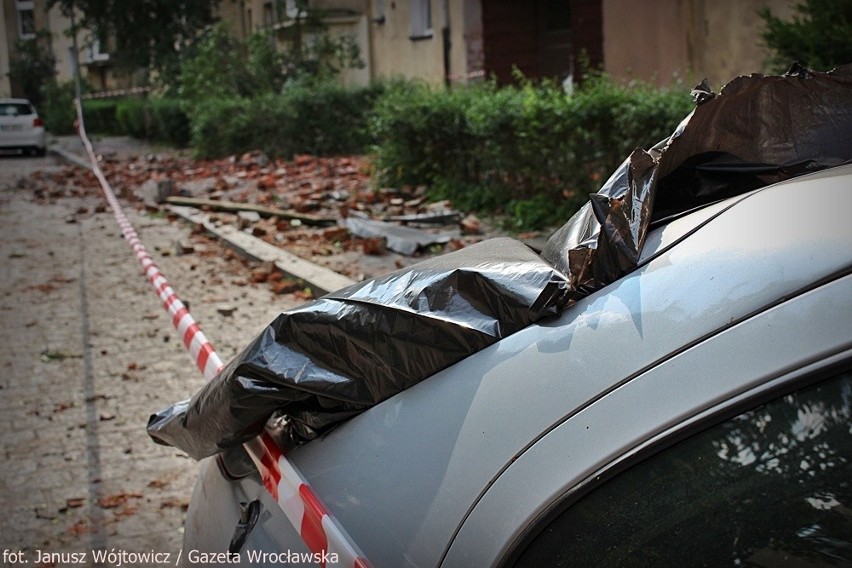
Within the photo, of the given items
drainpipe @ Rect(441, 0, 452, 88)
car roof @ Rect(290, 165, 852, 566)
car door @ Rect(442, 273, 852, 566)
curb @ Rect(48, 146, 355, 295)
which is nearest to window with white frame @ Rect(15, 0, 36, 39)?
drainpipe @ Rect(441, 0, 452, 88)

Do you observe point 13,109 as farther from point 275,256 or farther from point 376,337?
point 376,337

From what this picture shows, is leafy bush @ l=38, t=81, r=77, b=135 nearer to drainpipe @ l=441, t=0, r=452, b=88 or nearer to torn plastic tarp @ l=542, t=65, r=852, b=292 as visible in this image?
drainpipe @ l=441, t=0, r=452, b=88

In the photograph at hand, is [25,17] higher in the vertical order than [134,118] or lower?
higher

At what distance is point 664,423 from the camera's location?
5.08ft

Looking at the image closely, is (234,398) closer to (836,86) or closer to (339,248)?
(836,86)

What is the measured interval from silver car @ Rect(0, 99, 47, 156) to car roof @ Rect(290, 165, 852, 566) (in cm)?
3149

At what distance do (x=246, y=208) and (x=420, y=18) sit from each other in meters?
10.6

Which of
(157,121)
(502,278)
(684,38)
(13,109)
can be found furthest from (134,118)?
(502,278)

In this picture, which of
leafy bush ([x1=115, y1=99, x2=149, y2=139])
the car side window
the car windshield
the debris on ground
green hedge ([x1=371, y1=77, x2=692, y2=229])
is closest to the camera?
the car side window

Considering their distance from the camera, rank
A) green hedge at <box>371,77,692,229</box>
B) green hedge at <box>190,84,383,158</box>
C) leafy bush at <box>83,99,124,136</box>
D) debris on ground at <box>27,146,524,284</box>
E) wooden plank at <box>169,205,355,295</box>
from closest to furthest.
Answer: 1. wooden plank at <box>169,205,355,295</box>
2. green hedge at <box>371,77,692,229</box>
3. debris on ground at <box>27,146,524,284</box>
4. green hedge at <box>190,84,383,158</box>
5. leafy bush at <box>83,99,124,136</box>

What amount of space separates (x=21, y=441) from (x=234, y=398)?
4060 millimetres

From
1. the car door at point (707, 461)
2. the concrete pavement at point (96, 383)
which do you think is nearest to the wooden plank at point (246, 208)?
the concrete pavement at point (96, 383)

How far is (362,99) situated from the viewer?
21.5 m

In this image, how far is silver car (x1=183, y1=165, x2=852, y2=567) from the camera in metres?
1.45
